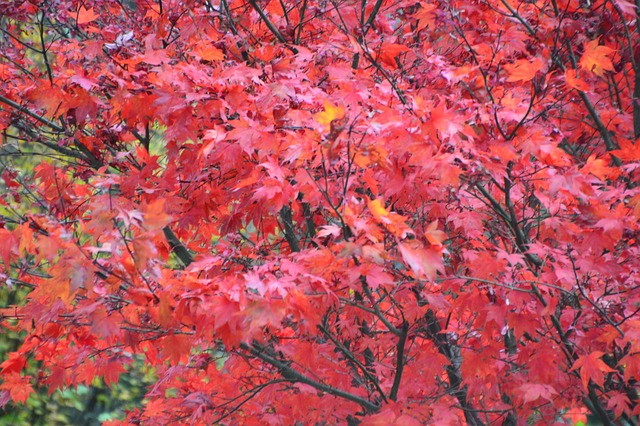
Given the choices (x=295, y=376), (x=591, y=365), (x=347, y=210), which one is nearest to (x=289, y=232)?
(x=295, y=376)

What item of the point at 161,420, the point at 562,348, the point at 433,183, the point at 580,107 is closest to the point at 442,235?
the point at 433,183

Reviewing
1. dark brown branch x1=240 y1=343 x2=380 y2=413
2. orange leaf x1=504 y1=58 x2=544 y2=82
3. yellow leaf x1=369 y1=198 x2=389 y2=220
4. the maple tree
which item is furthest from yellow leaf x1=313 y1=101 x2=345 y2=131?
dark brown branch x1=240 y1=343 x2=380 y2=413

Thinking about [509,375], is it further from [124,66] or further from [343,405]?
[124,66]

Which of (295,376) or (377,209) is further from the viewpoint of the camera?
(295,376)

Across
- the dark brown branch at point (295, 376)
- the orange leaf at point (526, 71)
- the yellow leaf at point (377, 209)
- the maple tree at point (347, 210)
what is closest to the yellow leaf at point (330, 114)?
the maple tree at point (347, 210)

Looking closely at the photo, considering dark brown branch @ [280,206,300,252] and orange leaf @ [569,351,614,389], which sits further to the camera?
dark brown branch @ [280,206,300,252]

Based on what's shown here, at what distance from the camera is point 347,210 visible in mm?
2314

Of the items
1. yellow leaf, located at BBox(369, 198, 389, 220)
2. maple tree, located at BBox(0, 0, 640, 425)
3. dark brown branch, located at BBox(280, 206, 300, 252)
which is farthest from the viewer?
dark brown branch, located at BBox(280, 206, 300, 252)

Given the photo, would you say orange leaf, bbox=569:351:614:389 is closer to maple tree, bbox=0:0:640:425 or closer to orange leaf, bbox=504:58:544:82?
maple tree, bbox=0:0:640:425

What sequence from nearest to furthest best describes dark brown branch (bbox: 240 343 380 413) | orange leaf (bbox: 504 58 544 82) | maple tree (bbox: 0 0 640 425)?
maple tree (bbox: 0 0 640 425)
orange leaf (bbox: 504 58 544 82)
dark brown branch (bbox: 240 343 380 413)

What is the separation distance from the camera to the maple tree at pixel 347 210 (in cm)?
244

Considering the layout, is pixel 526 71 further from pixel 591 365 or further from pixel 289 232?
pixel 289 232

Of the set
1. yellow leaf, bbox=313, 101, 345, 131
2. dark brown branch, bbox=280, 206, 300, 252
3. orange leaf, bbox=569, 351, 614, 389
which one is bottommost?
orange leaf, bbox=569, 351, 614, 389

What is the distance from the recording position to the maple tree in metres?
2.44
